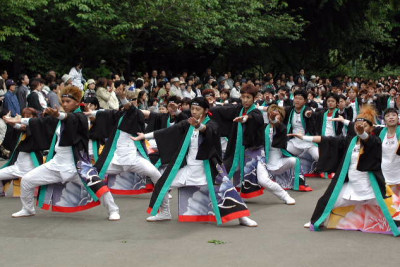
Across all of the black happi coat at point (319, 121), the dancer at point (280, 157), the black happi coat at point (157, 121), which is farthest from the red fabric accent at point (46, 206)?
the black happi coat at point (319, 121)

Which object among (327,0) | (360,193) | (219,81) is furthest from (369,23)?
(360,193)

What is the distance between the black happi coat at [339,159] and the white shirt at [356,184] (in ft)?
0.30

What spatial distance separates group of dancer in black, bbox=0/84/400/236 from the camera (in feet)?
24.5

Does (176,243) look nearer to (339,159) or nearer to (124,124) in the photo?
(339,159)

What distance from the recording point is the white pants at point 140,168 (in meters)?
9.31

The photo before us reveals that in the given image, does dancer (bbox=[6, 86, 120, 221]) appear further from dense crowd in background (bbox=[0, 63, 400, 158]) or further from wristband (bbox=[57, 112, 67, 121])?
dense crowd in background (bbox=[0, 63, 400, 158])

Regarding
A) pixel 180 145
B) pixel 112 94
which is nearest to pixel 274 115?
pixel 180 145

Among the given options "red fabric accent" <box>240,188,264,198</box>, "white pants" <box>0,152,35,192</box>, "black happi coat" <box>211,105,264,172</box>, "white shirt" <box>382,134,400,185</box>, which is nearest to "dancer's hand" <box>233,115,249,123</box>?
"black happi coat" <box>211,105,264,172</box>

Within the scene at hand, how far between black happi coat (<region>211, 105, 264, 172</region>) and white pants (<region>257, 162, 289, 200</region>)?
1.01 feet

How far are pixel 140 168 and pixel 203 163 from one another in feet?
5.54

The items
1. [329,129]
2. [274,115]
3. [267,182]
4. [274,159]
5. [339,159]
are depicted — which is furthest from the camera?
[329,129]

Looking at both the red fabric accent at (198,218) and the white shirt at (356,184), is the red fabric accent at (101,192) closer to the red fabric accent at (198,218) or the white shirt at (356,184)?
the red fabric accent at (198,218)

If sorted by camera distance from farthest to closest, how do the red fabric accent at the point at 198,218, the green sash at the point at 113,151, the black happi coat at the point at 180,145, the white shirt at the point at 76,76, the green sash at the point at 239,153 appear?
the white shirt at the point at 76,76, the green sash at the point at 113,151, the green sash at the point at 239,153, the red fabric accent at the point at 198,218, the black happi coat at the point at 180,145

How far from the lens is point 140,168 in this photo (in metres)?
9.40
